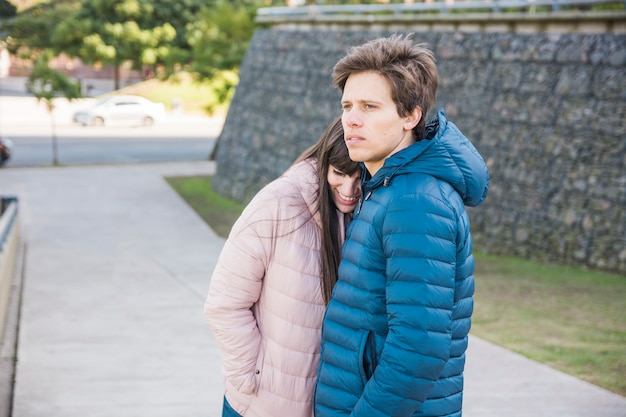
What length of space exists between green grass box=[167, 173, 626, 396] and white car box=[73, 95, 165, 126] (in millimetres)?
23730

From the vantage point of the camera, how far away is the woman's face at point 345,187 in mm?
2713

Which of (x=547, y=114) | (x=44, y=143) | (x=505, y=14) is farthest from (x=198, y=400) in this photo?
(x=44, y=143)

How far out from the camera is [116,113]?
109ft

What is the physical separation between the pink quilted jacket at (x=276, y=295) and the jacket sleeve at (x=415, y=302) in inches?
19.1

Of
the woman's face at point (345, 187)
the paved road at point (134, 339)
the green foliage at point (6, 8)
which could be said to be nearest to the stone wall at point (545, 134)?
the paved road at point (134, 339)

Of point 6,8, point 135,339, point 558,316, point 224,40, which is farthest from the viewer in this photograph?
point 224,40

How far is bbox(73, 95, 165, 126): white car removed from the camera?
33062 mm

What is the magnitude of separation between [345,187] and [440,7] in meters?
10.7

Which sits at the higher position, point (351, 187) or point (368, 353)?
point (351, 187)

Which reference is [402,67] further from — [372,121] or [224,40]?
[224,40]

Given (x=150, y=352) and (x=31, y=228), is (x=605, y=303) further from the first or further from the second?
(x=31, y=228)

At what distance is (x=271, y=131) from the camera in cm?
1723

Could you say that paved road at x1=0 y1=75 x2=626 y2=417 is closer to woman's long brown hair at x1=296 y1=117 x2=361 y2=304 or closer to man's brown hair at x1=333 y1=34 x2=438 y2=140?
woman's long brown hair at x1=296 y1=117 x2=361 y2=304

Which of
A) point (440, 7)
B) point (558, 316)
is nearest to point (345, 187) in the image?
point (558, 316)
